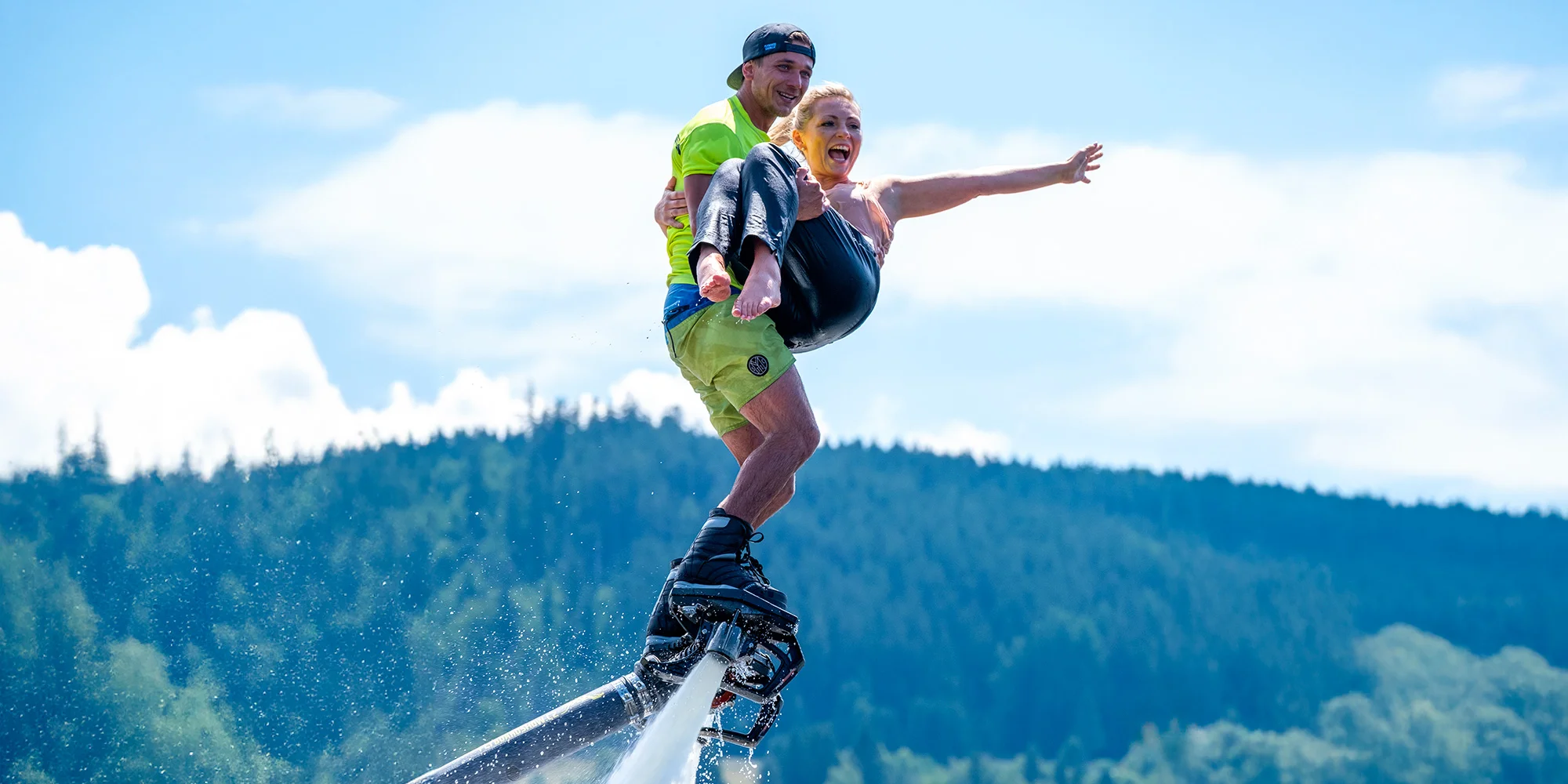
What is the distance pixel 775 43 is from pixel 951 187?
146 centimetres

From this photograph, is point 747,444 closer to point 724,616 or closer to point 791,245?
point 724,616

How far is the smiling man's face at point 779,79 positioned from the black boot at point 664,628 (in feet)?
7.15

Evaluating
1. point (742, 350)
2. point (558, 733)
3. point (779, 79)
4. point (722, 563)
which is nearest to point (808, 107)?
point (779, 79)

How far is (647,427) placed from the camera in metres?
123

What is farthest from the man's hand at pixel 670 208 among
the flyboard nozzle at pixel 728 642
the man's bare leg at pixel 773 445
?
the flyboard nozzle at pixel 728 642

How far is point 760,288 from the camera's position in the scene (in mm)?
6512

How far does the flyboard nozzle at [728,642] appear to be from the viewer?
7184 mm

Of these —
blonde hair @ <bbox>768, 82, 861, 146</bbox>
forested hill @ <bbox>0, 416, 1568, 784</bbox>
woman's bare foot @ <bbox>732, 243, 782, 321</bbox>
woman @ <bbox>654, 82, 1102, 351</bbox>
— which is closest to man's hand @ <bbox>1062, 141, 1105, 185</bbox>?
woman @ <bbox>654, 82, 1102, 351</bbox>

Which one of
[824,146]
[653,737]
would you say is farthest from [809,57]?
[653,737]

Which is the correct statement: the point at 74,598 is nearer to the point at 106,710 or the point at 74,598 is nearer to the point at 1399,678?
the point at 106,710

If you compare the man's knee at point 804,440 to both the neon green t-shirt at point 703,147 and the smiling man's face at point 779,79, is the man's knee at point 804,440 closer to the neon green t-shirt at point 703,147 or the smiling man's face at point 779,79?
the neon green t-shirt at point 703,147

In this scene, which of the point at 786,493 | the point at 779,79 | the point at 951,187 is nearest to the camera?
the point at 779,79

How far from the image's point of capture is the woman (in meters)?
6.68

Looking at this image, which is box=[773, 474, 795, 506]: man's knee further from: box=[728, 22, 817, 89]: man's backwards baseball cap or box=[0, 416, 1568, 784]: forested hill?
box=[0, 416, 1568, 784]: forested hill
